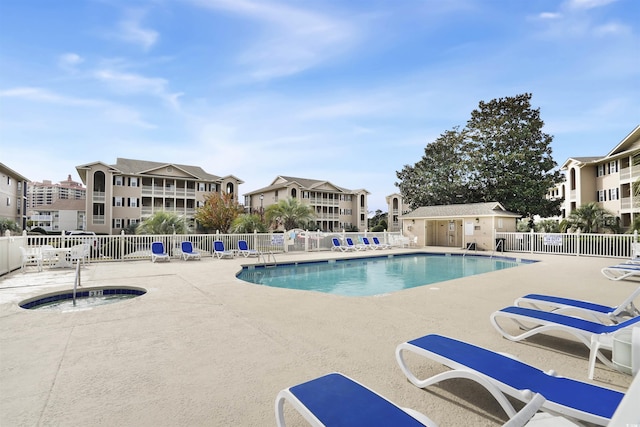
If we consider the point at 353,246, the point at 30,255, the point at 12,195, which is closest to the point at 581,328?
the point at 30,255

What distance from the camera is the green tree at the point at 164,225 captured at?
19156 millimetres

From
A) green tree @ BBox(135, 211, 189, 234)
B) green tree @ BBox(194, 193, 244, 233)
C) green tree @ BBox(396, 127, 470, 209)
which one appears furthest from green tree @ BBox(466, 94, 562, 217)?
green tree @ BBox(135, 211, 189, 234)

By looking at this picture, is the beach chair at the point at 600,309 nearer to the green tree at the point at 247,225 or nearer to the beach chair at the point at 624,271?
the beach chair at the point at 624,271

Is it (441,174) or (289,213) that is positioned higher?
(441,174)

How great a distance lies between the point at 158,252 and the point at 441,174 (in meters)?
27.3

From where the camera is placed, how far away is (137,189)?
36.9 m

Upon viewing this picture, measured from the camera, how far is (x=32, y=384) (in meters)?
3.31

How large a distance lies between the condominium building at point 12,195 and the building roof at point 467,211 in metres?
36.6

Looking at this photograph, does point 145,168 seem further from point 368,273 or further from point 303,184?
point 368,273

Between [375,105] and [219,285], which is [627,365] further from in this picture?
[375,105]

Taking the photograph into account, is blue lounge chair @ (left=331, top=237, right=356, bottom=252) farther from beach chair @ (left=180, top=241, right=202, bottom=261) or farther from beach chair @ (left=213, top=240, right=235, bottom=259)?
beach chair @ (left=180, top=241, right=202, bottom=261)

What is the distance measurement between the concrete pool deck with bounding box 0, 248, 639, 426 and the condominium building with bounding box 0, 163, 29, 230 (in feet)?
105

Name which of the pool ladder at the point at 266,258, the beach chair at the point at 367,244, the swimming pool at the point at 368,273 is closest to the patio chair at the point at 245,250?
the pool ladder at the point at 266,258

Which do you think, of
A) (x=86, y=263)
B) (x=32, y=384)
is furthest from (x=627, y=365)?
(x=86, y=263)
